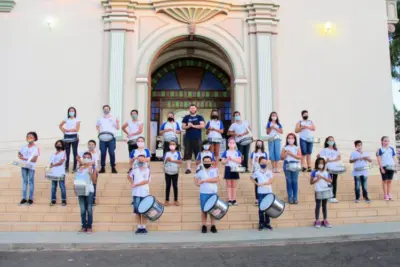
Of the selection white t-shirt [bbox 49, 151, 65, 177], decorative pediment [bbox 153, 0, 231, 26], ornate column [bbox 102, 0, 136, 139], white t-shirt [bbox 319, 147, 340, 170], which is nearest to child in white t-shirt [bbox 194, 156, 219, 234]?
white t-shirt [bbox 49, 151, 65, 177]

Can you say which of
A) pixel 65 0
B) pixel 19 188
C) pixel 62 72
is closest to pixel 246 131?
pixel 19 188

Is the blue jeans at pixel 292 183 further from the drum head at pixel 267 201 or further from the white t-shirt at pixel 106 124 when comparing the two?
the white t-shirt at pixel 106 124

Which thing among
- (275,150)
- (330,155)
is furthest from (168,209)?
(330,155)

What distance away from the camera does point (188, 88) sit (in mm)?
15672

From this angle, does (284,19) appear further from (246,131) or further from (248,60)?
(246,131)

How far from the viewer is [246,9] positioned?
13266 mm

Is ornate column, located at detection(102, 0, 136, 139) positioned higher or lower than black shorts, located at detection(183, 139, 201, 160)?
higher

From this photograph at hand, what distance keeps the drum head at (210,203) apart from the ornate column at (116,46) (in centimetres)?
618

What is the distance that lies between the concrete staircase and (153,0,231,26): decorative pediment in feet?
19.6

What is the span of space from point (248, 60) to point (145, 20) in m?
3.87

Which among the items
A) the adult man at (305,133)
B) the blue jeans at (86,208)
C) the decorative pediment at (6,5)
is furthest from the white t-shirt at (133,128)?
the decorative pediment at (6,5)

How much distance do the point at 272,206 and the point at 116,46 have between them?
27.1ft

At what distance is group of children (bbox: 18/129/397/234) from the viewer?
24.3ft

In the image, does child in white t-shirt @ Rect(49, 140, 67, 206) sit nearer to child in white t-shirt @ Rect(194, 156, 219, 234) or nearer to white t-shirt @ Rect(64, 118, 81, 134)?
white t-shirt @ Rect(64, 118, 81, 134)
